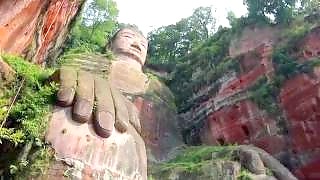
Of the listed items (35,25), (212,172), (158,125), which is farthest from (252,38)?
(35,25)

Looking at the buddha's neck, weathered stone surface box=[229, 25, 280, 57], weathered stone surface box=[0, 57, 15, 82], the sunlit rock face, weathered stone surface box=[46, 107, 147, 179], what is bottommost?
weathered stone surface box=[46, 107, 147, 179]

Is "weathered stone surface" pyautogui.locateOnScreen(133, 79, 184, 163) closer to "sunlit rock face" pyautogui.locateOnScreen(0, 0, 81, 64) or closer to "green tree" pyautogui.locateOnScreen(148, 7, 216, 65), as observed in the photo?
"sunlit rock face" pyautogui.locateOnScreen(0, 0, 81, 64)

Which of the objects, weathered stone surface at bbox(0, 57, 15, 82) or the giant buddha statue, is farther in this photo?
weathered stone surface at bbox(0, 57, 15, 82)

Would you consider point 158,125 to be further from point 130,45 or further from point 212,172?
point 212,172

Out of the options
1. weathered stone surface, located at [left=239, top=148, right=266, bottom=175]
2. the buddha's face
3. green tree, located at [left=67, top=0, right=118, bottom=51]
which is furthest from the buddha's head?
weathered stone surface, located at [left=239, top=148, right=266, bottom=175]

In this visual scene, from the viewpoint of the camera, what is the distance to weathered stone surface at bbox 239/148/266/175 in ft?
42.2

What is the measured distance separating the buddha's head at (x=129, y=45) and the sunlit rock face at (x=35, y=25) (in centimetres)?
707

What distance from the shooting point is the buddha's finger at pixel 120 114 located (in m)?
8.62

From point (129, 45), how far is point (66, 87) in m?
11.7

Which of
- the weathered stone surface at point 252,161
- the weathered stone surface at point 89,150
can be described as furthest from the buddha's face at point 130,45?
the weathered stone surface at point 89,150

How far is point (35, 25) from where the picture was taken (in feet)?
32.4

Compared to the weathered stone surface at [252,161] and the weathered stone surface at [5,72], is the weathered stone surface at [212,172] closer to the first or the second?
the weathered stone surface at [252,161]

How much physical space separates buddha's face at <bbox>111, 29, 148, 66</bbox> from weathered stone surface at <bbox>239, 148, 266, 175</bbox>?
7.86 metres

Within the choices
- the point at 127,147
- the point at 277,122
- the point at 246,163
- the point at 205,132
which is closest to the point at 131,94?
the point at 205,132
